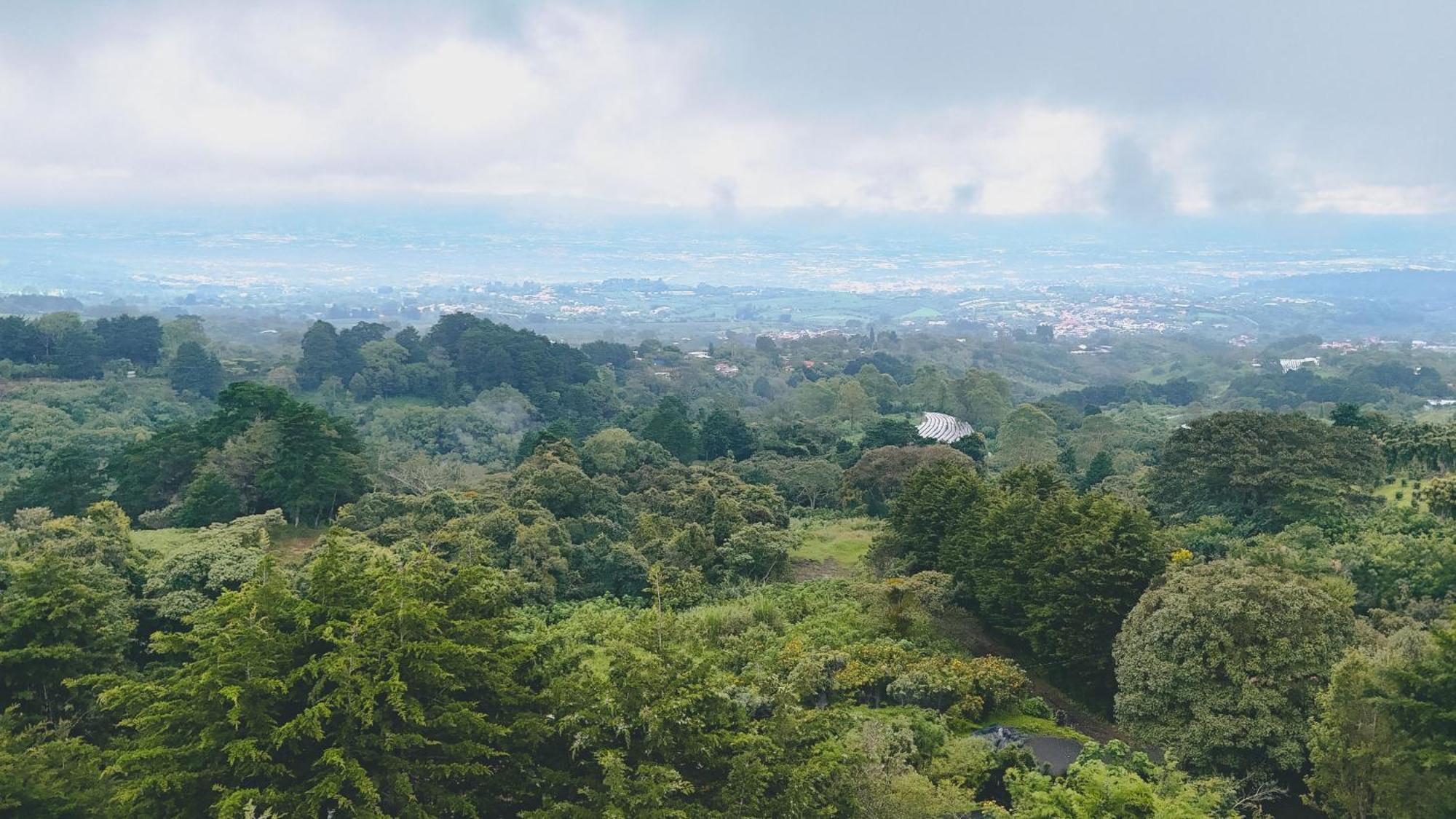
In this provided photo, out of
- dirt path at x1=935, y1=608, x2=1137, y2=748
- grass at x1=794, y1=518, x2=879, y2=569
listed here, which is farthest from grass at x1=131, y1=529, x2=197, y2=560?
dirt path at x1=935, y1=608, x2=1137, y2=748

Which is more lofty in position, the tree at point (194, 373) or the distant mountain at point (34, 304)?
the distant mountain at point (34, 304)

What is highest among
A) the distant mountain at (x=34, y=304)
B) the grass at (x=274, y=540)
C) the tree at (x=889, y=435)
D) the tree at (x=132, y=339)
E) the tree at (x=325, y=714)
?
the distant mountain at (x=34, y=304)

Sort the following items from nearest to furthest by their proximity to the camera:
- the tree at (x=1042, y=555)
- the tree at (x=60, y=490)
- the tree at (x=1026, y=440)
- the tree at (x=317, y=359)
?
the tree at (x=1042, y=555)
the tree at (x=60, y=490)
the tree at (x=1026, y=440)
the tree at (x=317, y=359)

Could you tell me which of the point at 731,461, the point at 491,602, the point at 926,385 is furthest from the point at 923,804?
the point at 926,385

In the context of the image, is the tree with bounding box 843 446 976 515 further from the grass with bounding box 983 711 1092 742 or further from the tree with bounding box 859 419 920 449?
the grass with bounding box 983 711 1092 742

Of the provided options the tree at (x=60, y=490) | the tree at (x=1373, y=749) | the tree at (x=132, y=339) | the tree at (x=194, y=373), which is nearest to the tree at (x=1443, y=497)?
the tree at (x=1373, y=749)

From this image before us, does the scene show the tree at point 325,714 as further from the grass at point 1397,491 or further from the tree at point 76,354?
the tree at point 76,354
